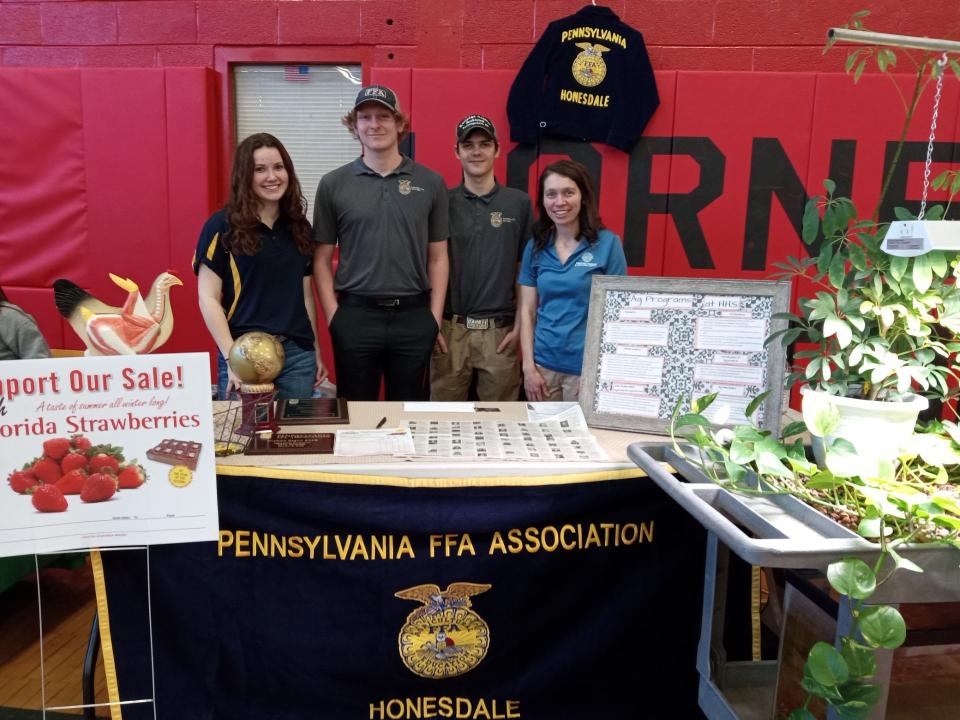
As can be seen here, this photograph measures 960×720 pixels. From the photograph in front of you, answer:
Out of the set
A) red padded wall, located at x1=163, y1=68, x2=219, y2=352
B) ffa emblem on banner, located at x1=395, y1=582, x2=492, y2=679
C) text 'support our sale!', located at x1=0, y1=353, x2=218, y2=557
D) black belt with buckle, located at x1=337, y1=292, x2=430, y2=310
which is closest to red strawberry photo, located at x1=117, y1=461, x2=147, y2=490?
text 'support our sale!', located at x1=0, y1=353, x2=218, y2=557

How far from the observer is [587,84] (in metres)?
2.99

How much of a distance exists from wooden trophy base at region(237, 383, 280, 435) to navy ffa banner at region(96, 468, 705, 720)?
0.62 ft

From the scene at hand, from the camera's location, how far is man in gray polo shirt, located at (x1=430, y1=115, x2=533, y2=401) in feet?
8.00

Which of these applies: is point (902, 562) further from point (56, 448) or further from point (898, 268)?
point (56, 448)

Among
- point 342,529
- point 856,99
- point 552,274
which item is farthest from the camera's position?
point 856,99

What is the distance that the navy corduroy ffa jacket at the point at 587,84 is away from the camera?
9.74 feet

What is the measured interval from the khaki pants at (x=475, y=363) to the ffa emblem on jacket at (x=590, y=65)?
1213 mm

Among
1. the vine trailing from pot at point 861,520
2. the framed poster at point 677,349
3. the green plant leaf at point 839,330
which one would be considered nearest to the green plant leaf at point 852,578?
the vine trailing from pot at point 861,520

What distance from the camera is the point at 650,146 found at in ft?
10.00

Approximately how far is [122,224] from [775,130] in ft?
9.57

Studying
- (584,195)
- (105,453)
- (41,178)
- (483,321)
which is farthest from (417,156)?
(105,453)

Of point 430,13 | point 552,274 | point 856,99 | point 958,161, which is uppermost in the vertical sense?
point 430,13

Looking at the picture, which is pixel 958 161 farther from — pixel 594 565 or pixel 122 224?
pixel 122 224

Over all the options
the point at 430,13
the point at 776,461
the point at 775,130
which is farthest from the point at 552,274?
the point at 430,13
